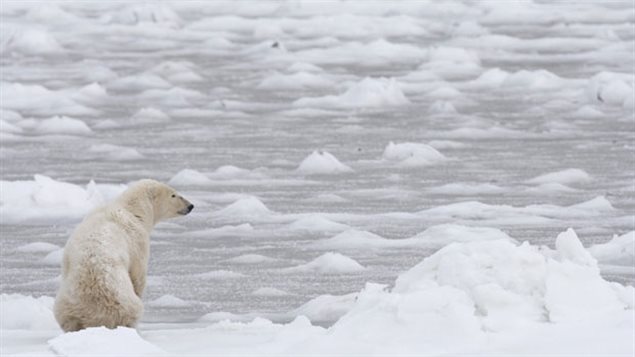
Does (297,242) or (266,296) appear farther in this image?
(297,242)

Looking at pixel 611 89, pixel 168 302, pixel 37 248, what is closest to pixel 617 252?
pixel 168 302

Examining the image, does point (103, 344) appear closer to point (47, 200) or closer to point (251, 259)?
point (251, 259)

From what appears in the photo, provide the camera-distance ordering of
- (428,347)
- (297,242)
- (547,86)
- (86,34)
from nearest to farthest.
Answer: (428,347) → (297,242) → (547,86) → (86,34)

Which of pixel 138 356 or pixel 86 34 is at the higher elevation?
pixel 86 34

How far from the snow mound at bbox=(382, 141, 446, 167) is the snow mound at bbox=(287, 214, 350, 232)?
2.39m

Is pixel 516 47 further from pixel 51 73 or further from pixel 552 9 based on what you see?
pixel 51 73

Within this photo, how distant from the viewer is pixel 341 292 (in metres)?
7.44

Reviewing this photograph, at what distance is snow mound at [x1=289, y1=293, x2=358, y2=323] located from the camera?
6711mm

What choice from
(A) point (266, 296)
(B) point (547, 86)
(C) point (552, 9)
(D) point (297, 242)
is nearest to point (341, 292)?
(A) point (266, 296)

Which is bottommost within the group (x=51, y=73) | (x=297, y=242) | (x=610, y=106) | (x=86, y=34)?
(x=297, y=242)

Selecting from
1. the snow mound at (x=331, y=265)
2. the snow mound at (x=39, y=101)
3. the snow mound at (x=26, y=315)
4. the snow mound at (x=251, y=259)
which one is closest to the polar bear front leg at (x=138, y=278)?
the snow mound at (x=26, y=315)

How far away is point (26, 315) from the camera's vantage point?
632cm

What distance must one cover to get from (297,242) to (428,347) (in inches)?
177

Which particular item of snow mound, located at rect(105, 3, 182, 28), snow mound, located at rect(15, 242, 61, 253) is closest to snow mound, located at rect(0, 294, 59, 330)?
snow mound, located at rect(15, 242, 61, 253)
